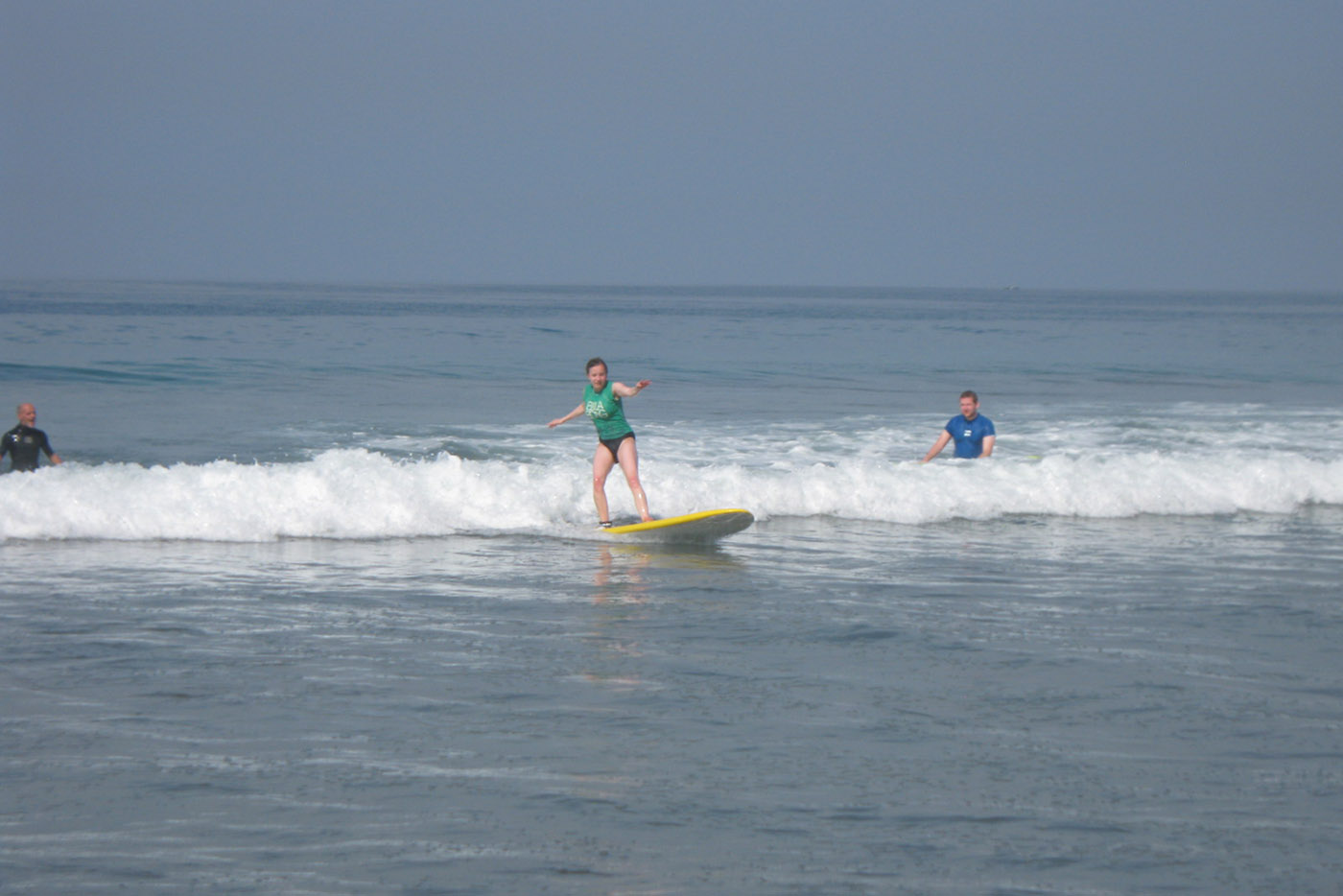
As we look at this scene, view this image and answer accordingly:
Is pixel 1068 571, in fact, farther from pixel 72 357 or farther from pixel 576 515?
pixel 72 357

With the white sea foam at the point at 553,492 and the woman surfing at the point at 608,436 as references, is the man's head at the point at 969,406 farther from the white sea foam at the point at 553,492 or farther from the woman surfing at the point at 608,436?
the woman surfing at the point at 608,436

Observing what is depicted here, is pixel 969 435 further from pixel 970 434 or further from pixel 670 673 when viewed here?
pixel 670 673

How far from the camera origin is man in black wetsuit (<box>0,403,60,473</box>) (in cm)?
1508

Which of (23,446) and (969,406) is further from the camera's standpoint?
(969,406)

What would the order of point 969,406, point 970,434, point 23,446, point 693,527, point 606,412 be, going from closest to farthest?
point 693,527 < point 606,412 < point 23,446 < point 969,406 < point 970,434

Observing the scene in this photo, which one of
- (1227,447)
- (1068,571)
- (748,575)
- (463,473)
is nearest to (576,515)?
(463,473)

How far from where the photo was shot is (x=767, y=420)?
1029 inches

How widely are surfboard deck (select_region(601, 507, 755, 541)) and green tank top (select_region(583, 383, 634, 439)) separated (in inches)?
41.9

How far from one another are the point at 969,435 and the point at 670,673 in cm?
1056

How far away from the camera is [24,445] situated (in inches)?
597

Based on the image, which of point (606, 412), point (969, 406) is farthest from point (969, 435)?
point (606, 412)

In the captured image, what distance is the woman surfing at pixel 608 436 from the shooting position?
13953mm

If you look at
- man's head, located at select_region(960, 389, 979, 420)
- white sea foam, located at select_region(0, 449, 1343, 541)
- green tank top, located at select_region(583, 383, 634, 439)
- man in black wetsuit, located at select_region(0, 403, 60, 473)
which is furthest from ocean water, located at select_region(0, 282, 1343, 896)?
green tank top, located at select_region(583, 383, 634, 439)

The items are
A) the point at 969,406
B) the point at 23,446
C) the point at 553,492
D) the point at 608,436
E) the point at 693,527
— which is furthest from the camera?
the point at 969,406
